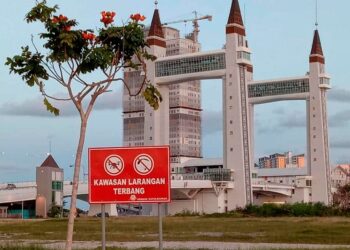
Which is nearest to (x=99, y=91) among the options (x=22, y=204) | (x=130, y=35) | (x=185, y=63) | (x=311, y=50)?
(x=130, y=35)

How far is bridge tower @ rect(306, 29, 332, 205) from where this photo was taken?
5571 inches

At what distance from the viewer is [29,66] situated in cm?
1627

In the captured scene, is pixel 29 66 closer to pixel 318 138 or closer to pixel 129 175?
pixel 129 175

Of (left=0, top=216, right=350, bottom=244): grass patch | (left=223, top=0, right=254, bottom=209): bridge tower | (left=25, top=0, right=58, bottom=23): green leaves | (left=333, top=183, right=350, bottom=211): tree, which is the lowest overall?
(left=0, top=216, right=350, bottom=244): grass patch

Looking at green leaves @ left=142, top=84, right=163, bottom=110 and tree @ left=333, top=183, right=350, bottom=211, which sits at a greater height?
green leaves @ left=142, top=84, right=163, bottom=110

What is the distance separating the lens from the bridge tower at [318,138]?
14150cm

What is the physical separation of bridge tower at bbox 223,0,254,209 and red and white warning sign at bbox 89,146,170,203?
104914 millimetres

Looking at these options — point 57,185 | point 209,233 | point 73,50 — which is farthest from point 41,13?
point 57,185

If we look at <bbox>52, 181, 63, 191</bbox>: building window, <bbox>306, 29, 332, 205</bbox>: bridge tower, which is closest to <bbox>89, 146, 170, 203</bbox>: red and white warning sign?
<bbox>52, 181, 63, 191</bbox>: building window

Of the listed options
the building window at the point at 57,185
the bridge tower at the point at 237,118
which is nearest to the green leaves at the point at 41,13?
the building window at the point at 57,185

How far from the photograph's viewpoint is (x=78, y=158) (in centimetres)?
1656

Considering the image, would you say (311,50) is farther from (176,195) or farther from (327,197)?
(176,195)

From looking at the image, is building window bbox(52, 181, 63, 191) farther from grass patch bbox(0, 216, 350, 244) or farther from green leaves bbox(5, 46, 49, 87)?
green leaves bbox(5, 46, 49, 87)

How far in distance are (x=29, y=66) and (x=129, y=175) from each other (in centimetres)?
334
